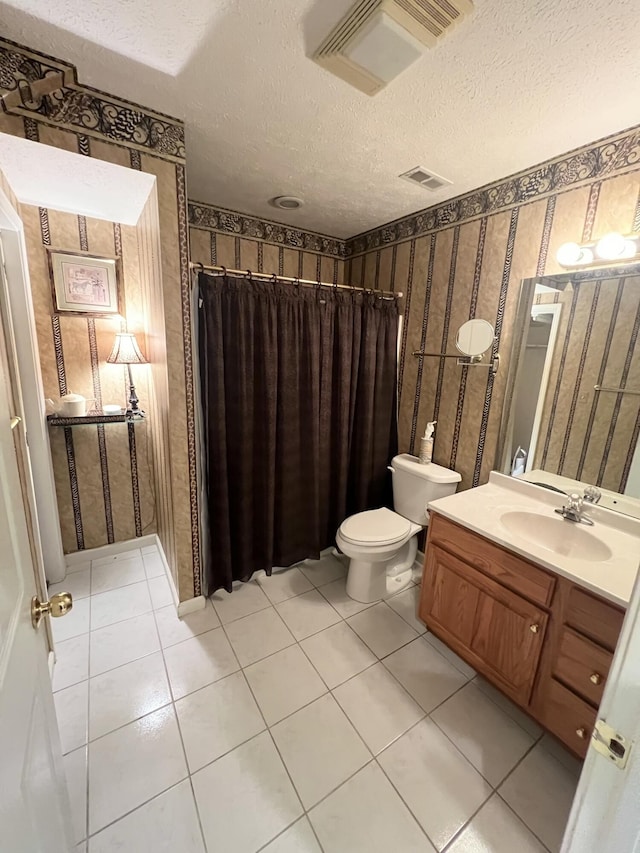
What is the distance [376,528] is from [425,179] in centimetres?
193

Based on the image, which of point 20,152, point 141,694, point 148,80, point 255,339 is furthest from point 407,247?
point 141,694

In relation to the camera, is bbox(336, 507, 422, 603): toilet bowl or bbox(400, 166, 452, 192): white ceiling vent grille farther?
bbox(336, 507, 422, 603): toilet bowl

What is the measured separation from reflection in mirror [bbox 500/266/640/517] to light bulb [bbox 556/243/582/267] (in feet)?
0.20

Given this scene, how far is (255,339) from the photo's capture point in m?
1.90

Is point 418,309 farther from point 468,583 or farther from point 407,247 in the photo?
point 468,583

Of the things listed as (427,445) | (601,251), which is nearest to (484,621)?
(427,445)

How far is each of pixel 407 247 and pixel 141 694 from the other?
2.86 m

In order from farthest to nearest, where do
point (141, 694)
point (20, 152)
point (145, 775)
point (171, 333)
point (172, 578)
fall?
point (172, 578) → point (171, 333) → point (141, 694) → point (20, 152) → point (145, 775)

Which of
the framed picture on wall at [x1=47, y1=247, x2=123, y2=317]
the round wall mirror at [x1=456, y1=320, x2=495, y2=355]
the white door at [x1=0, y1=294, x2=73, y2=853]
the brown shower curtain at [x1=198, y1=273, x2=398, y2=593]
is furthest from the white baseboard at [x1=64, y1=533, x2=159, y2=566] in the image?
the round wall mirror at [x1=456, y1=320, x2=495, y2=355]

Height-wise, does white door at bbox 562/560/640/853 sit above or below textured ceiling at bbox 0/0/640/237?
below

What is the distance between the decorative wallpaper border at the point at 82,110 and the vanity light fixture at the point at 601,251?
178cm

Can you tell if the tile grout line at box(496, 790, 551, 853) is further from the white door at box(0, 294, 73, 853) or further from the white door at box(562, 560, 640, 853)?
the white door at box(0, 294, 73, 853)

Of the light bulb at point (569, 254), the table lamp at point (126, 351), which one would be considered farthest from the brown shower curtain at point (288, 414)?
the light bulb at point (569, 254)

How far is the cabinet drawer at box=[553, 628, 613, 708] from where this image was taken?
1.14 m
